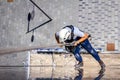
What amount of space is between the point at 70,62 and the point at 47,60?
0.45m

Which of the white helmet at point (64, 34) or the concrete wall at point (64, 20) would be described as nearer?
the white helmet at point (64, 34)

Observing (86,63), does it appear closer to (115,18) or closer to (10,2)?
(115,18)

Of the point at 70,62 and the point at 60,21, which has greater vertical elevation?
the point at 60,21

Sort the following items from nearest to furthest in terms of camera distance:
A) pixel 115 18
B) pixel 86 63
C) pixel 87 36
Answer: pixel 87 36, pixel 86 63, pixel 115 18

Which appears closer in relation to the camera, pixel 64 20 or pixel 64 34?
pixel 64 34

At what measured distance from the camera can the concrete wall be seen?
792 cm

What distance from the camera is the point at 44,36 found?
26.3ft

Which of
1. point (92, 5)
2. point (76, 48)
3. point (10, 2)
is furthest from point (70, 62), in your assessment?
point (10, 2)

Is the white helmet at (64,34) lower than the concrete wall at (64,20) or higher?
lower

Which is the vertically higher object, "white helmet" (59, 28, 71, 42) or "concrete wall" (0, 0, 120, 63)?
"concrete wall" (0, 0, 120, 63)

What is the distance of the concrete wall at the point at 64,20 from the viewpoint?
7.92 m

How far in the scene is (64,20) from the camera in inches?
315

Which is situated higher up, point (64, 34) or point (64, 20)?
point (64, 20)

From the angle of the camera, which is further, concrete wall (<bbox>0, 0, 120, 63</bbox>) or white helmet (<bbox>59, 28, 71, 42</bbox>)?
concrete wall (<bbox>0, 0, 120, 63</bbox>)
